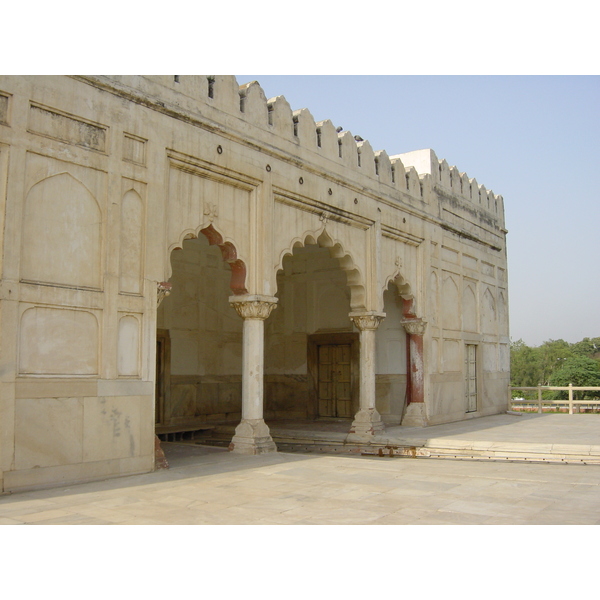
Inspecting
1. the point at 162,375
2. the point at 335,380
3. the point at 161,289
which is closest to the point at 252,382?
the point at 161,289

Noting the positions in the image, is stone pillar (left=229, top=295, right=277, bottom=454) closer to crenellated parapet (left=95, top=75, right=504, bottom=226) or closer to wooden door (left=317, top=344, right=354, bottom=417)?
crenellated parapet (left=95, top=75, right=504, bottom=226)

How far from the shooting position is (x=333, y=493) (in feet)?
21.8

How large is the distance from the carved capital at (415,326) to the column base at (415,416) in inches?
62.3

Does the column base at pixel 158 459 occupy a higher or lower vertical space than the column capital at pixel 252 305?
lower

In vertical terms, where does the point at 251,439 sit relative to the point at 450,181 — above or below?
below

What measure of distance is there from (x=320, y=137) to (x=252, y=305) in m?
3.65

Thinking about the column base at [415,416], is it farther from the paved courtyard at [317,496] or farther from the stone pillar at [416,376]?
the paved courtyard at [317,496]

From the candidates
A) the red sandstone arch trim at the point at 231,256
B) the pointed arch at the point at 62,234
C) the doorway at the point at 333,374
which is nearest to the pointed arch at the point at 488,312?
the doorway at the point at 333,374

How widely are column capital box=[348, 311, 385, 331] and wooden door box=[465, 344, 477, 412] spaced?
5.00m

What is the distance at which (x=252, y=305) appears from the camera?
9.70 m

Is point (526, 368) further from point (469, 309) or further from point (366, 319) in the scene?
point (366, 319)

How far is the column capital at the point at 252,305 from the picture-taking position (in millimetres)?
9680

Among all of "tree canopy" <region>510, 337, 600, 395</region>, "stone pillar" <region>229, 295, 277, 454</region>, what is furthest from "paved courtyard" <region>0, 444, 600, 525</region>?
"tree canopy" <region>510, 337, 600, 395</region>

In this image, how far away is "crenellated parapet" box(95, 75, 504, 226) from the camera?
8.94 meters
